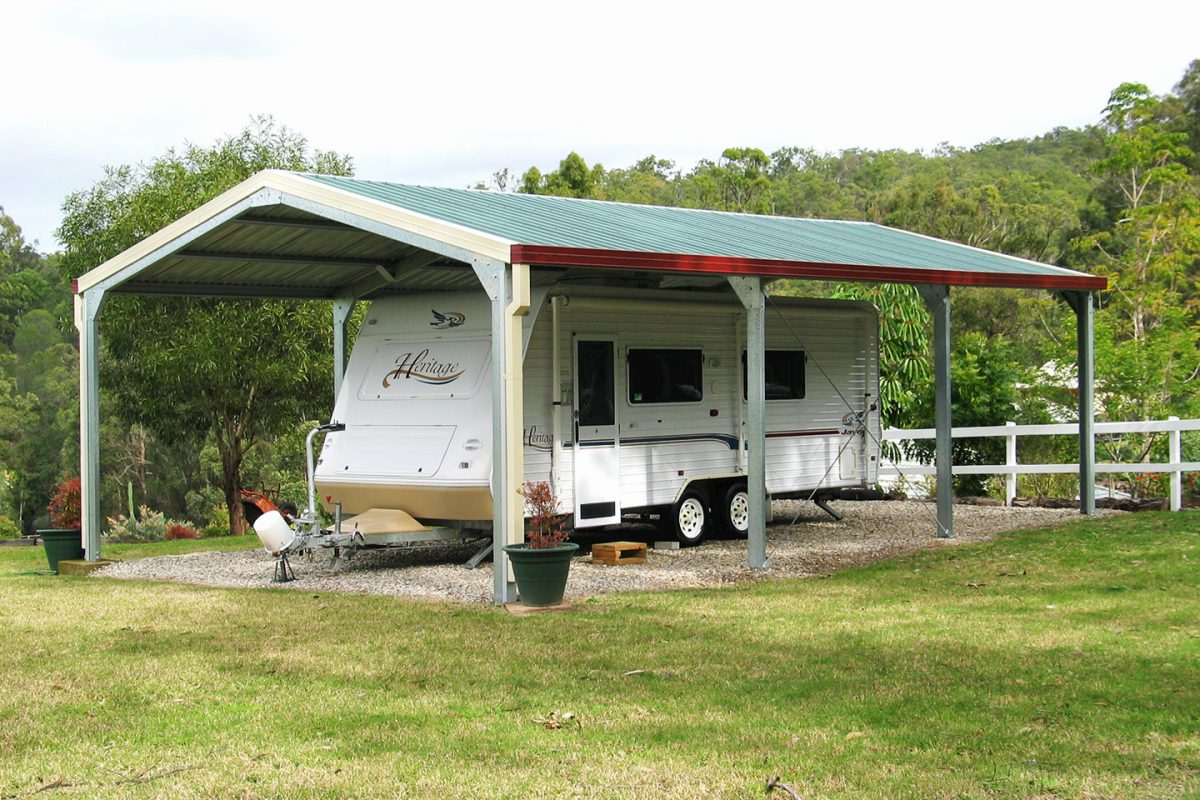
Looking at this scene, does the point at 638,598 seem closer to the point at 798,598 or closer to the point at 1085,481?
the point at 798,598

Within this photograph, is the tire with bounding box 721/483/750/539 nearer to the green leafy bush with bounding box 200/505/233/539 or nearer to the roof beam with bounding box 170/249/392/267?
the roof beam with bounding box 170/249/392/267

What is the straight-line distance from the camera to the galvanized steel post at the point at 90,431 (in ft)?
47.8

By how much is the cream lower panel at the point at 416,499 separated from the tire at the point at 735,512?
3.68 m

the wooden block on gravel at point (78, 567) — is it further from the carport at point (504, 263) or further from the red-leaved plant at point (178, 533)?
the red-leaved plant at point (178, 533)

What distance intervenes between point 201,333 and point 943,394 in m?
11.1

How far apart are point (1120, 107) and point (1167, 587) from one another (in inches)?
1239

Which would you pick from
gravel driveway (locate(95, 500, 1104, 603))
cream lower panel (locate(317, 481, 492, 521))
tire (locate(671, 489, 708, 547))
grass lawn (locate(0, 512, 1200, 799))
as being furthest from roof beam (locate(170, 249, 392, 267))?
grass lawn (locate(0, 512, 1200, 799))

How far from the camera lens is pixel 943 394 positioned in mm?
15203

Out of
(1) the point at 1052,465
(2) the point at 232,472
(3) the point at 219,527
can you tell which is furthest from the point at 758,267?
(3) the point at 219,527

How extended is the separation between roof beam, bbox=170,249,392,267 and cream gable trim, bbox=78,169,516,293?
610 mm


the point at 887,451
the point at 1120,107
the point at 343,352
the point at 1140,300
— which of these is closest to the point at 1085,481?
the point at 887,451

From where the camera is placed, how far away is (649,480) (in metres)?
14.7

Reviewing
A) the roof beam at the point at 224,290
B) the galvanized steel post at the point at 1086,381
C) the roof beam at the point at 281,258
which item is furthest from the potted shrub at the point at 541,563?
the galvanized steel post at the point at 1086,381

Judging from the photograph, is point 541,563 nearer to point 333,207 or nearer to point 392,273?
point 333,207
